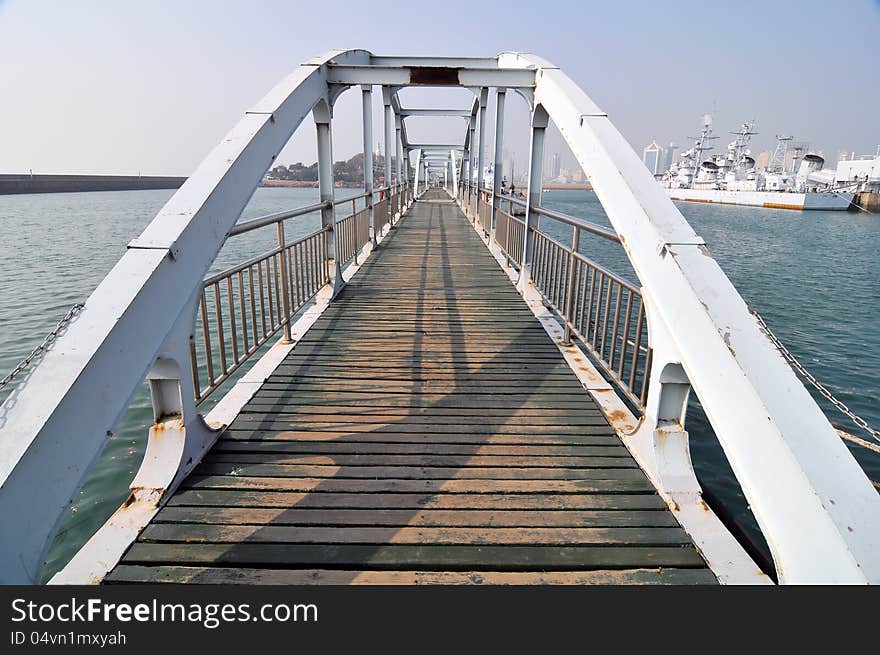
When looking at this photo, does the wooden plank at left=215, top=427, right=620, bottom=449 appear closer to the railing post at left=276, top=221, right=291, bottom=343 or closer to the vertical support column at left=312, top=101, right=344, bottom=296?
the railing post at left=276, top=221, right=291, bottom=343

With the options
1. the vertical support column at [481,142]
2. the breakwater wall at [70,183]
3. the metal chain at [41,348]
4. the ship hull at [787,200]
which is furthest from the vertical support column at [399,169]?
the breakwater wall at [70,183]

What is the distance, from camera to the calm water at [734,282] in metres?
4.81

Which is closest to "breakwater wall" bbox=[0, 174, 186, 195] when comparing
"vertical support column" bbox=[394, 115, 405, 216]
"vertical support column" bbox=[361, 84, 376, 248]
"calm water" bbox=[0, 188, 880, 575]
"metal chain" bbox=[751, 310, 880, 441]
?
"calm water" bbox=[0, 188, 880, 575]

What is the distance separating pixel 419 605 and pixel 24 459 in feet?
4.13

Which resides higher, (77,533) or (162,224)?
(162,224)

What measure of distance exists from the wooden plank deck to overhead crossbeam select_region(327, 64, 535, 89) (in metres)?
3.11

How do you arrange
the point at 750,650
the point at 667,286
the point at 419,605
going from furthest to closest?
the point at 667,286
the point at 419,605
the point at 750,650

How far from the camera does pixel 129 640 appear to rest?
1419 mm

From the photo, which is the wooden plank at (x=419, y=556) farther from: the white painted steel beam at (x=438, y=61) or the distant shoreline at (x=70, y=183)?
the distant shoreline at (x=70, y=183)

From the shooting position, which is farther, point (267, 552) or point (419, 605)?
point (267, 552)

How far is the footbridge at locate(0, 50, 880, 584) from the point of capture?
1535 mm

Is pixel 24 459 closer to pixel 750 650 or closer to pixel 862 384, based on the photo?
pixel 750 650

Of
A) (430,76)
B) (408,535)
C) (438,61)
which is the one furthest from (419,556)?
(438,61)

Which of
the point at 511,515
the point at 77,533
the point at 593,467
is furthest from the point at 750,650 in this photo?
the point at 77,533
